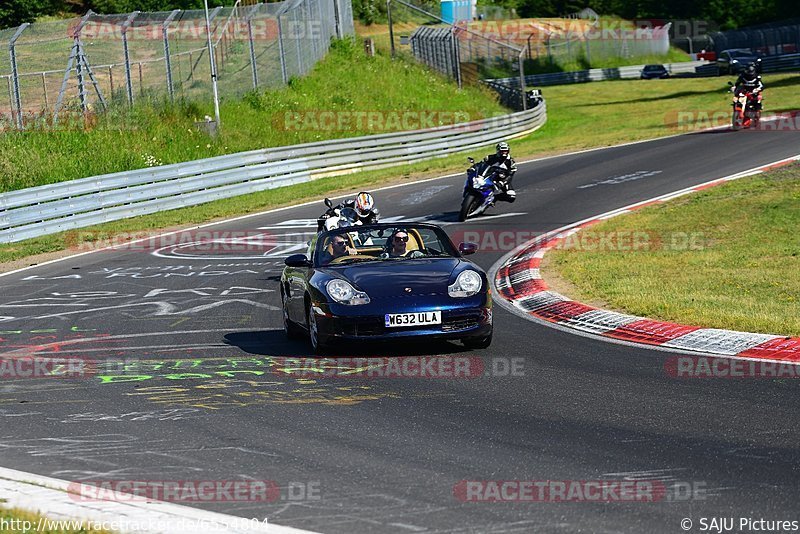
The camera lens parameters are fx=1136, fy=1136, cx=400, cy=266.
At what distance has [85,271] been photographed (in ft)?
60.8

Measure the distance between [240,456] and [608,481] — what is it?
87.2 inches

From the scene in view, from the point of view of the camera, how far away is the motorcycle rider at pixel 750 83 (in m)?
32.9

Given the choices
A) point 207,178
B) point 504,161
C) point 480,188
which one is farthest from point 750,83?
point 207,178

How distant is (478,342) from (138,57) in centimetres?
2662

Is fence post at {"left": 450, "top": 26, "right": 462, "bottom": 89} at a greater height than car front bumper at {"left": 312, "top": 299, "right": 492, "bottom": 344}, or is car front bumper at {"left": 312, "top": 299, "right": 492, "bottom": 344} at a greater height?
fence post at {"left": 450, "top": 26, "right": 462, "bottom": 89}

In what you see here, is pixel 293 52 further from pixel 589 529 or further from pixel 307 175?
pixel 589 529

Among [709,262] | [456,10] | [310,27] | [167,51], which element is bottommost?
[709,262]

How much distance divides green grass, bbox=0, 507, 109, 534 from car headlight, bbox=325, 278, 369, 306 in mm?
5090

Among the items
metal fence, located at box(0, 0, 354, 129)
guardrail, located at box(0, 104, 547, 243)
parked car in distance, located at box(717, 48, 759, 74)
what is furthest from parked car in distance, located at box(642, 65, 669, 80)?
guardrail, located at box(0, 104, 547, 243)

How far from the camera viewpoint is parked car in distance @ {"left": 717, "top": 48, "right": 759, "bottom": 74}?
6494 cm

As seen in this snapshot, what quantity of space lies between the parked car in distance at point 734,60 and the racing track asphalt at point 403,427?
55927 mm

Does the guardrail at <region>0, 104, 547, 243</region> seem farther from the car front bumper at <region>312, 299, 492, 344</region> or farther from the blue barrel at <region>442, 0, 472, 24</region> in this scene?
the blue barrel at <region>442, 0, 472, 24</region>

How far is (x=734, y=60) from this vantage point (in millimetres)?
65625

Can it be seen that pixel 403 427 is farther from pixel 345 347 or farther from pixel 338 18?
pixel 338 18
